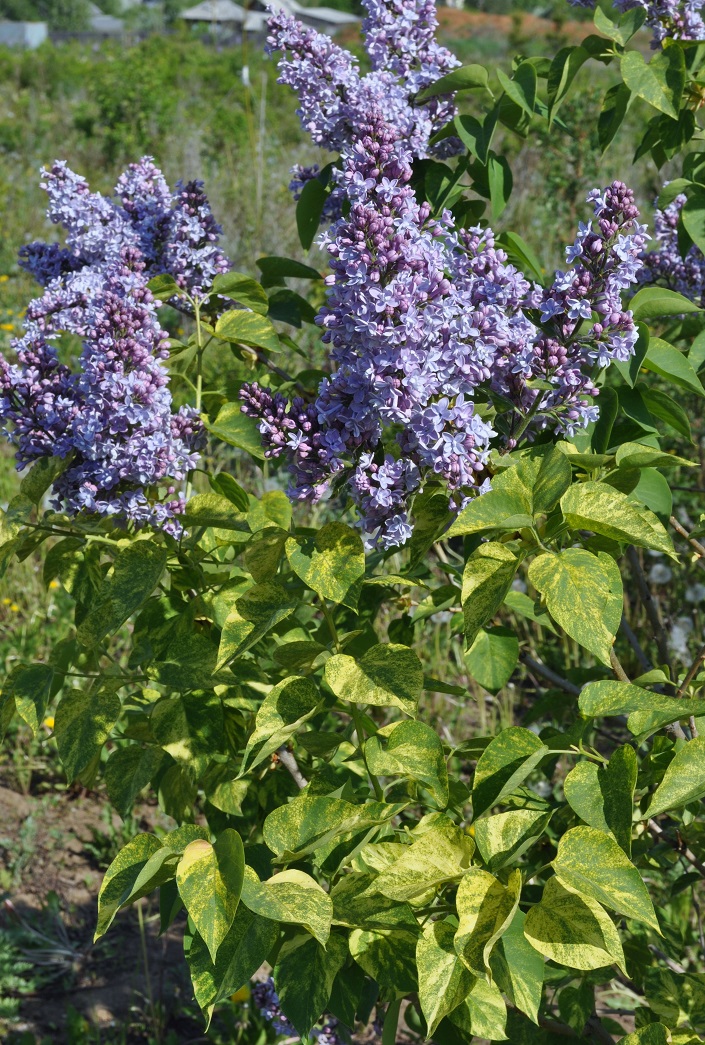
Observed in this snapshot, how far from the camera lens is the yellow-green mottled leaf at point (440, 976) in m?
0.96

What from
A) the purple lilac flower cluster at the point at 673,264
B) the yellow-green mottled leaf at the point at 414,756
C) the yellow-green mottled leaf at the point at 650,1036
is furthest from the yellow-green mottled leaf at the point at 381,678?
the purple lilac flower cluster at the point at 673,264

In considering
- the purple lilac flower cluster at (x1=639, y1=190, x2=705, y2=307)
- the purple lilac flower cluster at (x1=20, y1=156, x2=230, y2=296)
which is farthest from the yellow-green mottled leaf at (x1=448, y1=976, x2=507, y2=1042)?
the purple lilac flower cluster at (x1=639, y1=190, x2=705, y2=307)

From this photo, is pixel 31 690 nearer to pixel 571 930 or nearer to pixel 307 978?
pixel 307 978

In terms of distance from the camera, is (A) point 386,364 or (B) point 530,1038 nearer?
(A) point 386,364

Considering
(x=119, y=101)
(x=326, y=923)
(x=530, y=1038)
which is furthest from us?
(x=119, y=101)

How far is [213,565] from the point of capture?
5.16 ft

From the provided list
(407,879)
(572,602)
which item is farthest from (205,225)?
(407,879)

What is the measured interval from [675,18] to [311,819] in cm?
135

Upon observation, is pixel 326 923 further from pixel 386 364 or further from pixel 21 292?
pixel 21 292

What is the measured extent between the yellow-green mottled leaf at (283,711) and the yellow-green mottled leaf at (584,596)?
31 cm

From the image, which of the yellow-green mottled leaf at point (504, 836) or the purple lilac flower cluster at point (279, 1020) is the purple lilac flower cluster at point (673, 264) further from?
the purple lilac flower cluster at point (279, 1020)

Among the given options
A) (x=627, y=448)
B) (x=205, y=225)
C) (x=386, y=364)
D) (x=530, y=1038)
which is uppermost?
(x=205, y=225)

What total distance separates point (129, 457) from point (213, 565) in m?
0.27

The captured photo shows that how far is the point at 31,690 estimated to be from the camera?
135 centimetres
